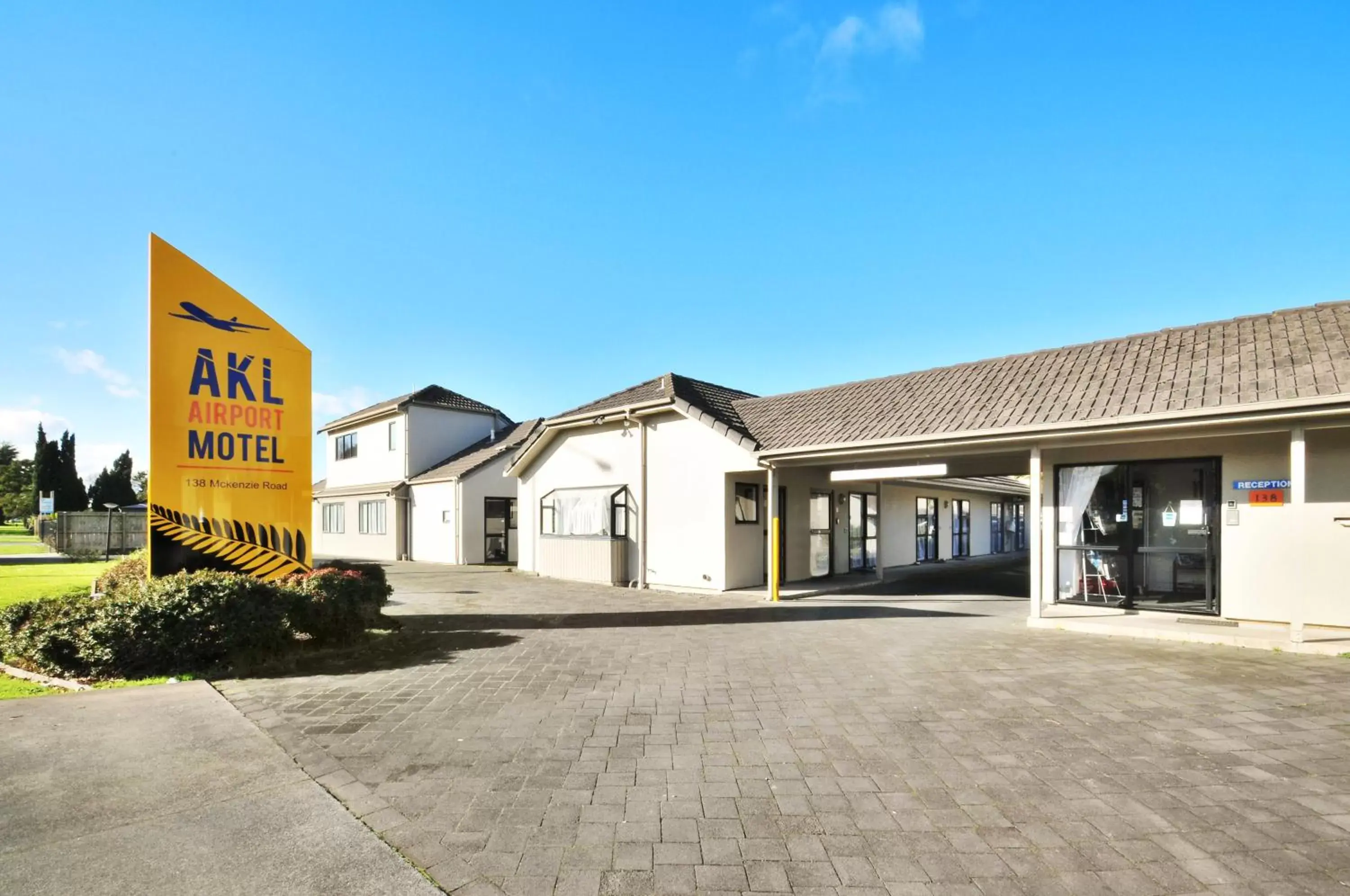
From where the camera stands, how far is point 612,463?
16.1 metres

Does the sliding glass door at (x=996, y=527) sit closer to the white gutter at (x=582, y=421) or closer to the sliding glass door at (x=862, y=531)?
the sliding glass door at (x=862, y=531)

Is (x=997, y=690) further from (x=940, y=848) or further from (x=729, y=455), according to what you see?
(x=729, y=455)

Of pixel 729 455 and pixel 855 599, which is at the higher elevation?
pixel 729 455

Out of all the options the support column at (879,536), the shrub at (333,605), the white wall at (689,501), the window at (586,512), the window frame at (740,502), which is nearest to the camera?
the shrub at (333,605)

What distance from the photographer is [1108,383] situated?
1039 cm

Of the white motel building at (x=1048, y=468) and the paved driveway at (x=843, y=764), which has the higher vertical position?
the white motel building at (x=1048, y=468)

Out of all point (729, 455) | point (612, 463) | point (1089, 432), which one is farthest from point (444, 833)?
point (612, 463)

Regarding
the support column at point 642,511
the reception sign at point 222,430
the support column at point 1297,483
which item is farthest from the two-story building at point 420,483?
the support column at point 1297,483

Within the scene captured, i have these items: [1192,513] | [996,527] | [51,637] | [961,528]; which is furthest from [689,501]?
[996,527]

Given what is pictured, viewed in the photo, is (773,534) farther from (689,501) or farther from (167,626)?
(167,626)

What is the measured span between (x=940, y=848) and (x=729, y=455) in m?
10.5

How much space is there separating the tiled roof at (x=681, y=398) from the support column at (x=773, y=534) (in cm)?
131

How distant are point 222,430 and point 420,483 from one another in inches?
637

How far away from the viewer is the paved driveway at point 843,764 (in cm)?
327
